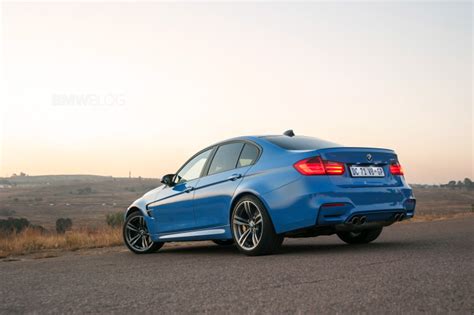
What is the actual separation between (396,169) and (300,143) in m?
1.33

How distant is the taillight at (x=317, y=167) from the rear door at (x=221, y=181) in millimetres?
890

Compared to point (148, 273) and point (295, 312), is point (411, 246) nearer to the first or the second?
point (148, 273)

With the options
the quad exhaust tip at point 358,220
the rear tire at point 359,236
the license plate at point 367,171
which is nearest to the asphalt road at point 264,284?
the quad exhaust tip at point 358,220

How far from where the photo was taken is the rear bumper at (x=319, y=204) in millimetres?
6957

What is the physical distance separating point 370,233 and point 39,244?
22.0 ft

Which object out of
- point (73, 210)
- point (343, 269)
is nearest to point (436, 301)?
point (343, 269)

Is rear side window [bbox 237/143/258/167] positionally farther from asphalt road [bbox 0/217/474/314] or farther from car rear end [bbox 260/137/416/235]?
asphalt road [bbox 0/217/474/314]

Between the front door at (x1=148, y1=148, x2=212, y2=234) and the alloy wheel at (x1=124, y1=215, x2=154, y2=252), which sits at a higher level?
the front door at (x1=148, y1=148, x2=212, y2=234)

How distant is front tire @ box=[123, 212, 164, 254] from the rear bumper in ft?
10.1

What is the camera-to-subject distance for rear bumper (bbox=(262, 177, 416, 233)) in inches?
274

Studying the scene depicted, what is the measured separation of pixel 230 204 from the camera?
7.87 m

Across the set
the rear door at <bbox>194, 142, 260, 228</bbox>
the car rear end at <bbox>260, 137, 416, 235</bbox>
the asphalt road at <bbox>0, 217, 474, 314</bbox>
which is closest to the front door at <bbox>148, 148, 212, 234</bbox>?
the rear door at <bbox>194, 142, 260, 228</bbox>

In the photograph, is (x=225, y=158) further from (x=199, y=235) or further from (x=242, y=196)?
(x=199, y=235)

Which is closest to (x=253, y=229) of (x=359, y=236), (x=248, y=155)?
(x=248, y=155)
